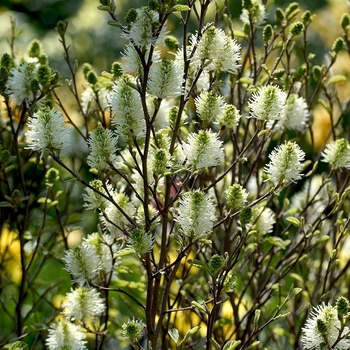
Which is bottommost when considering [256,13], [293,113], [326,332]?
[326,332]

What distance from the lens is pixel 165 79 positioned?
681 millimetres

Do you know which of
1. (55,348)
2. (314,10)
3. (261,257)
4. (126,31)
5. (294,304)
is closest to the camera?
(126,31)

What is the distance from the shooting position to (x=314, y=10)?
111 inches

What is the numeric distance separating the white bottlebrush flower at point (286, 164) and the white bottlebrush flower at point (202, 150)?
65 mm

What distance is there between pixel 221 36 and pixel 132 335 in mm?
315

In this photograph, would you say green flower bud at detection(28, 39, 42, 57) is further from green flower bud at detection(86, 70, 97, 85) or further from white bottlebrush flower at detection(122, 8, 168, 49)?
white bottlebrush flower at detection(122, 8, 168, 49)

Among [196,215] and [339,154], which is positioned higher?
[339,154]

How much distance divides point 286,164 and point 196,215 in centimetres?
11

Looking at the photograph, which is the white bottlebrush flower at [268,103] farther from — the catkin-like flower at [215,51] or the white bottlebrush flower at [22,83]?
the white bottlebrush flower at [22,83]

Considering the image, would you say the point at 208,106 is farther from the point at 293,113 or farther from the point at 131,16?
the point at 293,113

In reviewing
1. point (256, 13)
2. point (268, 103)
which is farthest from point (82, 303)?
point (256, 13)

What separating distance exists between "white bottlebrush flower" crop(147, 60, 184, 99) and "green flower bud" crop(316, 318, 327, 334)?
0.26m

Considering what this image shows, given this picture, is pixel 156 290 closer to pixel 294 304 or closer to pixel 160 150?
pixel 160 150

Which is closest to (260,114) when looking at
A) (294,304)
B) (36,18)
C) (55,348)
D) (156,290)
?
(156,290)
